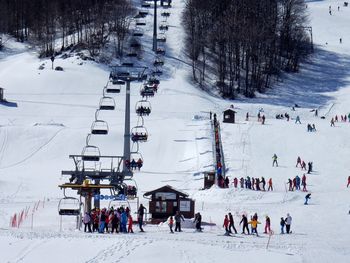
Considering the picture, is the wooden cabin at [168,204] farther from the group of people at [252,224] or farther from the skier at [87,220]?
the skier at [87,220]

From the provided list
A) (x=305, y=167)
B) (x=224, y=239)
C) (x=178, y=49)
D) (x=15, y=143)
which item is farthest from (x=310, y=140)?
(x=178, y=49)

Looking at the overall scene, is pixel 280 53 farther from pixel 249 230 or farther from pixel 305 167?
pixel 249 230

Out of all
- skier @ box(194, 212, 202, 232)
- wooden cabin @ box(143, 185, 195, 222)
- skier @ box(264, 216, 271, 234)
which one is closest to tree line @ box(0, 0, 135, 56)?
wooden cabin @ box(143, 185, 195, 222)

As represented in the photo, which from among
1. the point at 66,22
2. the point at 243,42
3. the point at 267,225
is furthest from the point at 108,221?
the point at 66,22

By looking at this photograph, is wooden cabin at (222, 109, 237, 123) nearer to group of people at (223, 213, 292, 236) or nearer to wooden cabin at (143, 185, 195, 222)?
wooden cabin at (143, 185, 195, 222)

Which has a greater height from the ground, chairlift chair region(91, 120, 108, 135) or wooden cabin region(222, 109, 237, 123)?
chairlift chair region(91, 120, 108, 135)
